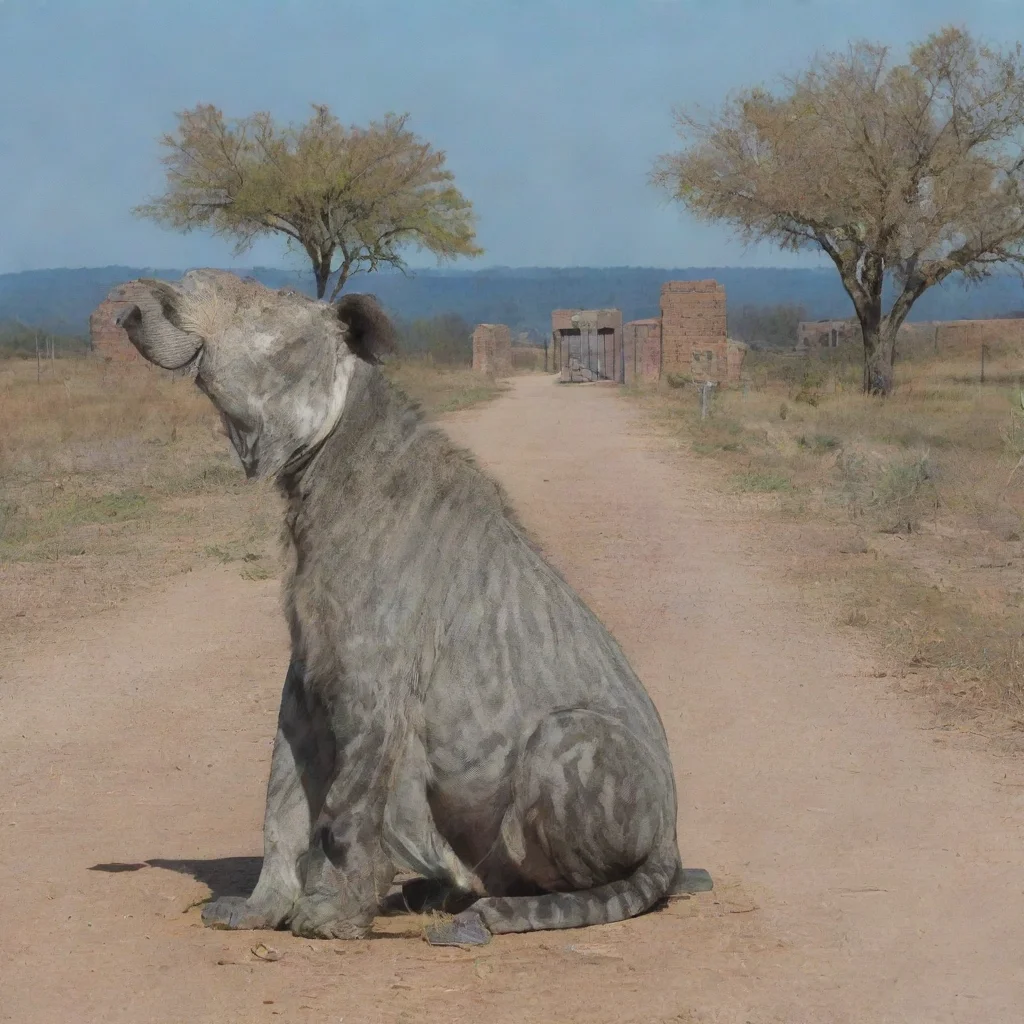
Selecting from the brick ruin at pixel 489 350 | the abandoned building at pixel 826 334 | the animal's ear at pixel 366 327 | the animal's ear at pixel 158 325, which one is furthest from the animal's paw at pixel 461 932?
the abandoned building at pixel 826 334

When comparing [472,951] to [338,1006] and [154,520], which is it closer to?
[338,1006]

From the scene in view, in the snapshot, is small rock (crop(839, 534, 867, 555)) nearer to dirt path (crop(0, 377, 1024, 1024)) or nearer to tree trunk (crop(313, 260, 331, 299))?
dirt path (crop(0, 377, 1024, 1024))

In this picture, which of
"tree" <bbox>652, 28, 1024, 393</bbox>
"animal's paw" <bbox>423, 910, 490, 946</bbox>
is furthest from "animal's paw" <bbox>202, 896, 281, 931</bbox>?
"tree" <bbox>652, 28, 1024, 393</bbox>

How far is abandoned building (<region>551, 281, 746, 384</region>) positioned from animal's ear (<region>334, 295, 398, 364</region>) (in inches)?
1304

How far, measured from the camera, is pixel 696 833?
6.31 metres

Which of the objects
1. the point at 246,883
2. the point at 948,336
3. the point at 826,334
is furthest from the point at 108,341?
the point at 246,883

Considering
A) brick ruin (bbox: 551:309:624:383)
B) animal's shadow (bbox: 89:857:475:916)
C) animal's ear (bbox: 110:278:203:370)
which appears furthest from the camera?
brick ruin (bbox: 551:309:624:383)

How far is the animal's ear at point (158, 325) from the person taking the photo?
4105 millimetres

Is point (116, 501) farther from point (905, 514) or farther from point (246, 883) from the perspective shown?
point (246, 883)

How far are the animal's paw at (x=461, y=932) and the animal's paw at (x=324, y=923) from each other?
205 millimetres

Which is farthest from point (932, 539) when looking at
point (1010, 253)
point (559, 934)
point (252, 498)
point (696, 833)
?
point (1010, 253)

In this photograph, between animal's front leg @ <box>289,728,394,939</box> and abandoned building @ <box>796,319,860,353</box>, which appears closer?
animal's front leg @ <box>289,728,394,939</box>

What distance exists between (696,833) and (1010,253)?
31265 mm

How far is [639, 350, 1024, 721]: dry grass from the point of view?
943 centimetres
